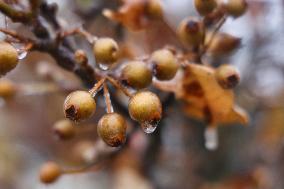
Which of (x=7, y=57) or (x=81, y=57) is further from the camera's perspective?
(x=81, y=57)

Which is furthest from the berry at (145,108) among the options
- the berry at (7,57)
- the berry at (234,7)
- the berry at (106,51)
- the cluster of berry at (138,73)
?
the berry at (234,7)

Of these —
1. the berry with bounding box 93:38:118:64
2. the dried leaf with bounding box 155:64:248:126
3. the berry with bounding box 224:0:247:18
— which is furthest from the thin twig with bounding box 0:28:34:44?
the berry with bounding box 224:0:247:18

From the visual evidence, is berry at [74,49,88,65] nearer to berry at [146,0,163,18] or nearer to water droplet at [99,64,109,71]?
water droplet at [99,64,109,71]

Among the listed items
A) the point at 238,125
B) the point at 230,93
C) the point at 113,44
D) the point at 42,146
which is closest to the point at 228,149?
the point at 238,125

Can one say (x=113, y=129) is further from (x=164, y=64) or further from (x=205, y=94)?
(x=205, y=94)

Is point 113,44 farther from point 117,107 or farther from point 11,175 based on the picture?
point 11,175

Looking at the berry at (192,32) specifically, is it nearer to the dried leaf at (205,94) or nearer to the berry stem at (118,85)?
the dried leaf at (205,94)

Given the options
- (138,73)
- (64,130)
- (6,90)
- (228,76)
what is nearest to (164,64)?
(138,73)
